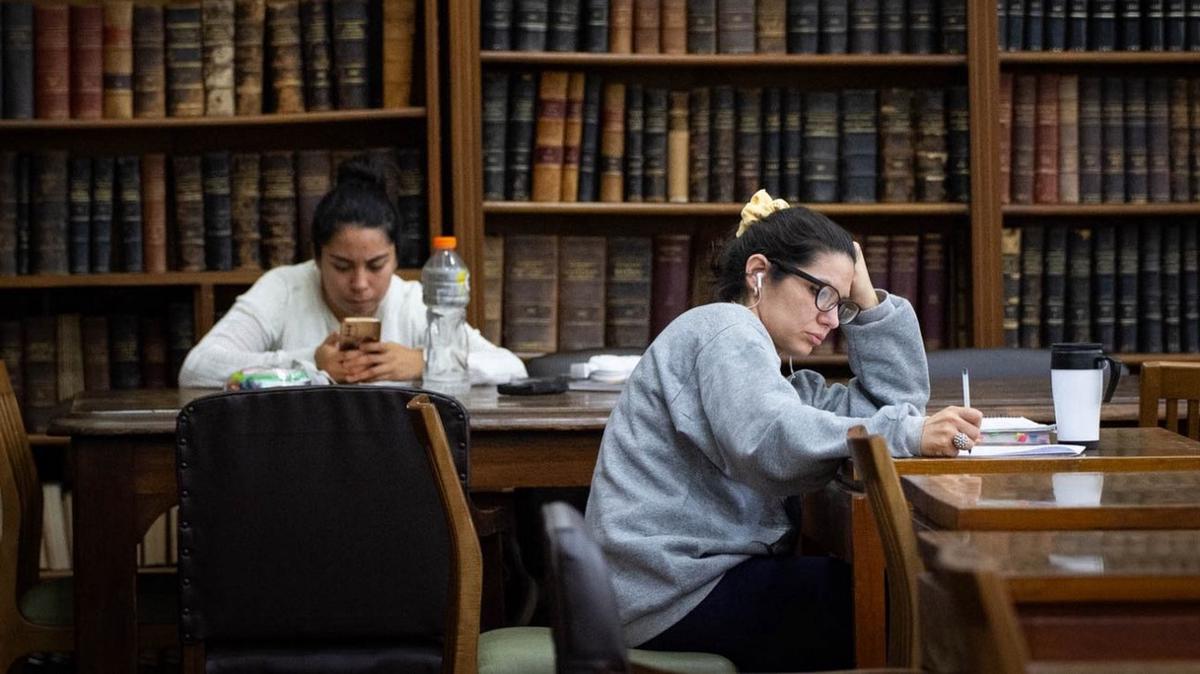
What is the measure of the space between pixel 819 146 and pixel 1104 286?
778 millimetres

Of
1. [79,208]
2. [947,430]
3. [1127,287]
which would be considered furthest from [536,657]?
[1127,287]

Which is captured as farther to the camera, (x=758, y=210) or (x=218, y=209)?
(x=218, y=209)

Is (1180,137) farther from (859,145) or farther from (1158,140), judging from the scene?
(859,145)

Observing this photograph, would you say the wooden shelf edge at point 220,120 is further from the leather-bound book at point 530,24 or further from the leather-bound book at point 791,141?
the leather-bound book at point 791,141

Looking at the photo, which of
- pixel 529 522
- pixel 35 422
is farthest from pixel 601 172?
pixel 35 422

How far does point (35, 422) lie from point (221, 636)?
1916 mm

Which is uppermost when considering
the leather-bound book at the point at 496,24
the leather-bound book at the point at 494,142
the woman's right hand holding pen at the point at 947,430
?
the leather-bound book at the point at 496,24

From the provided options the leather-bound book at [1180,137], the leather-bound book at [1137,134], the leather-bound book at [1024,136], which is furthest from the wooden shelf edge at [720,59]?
the leather-bound book at [1180,137]

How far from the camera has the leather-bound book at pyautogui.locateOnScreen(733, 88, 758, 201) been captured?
3939 millimetres

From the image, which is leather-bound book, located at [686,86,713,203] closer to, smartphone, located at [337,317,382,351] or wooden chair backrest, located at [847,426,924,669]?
smartphone, located at [337,317,382,351]

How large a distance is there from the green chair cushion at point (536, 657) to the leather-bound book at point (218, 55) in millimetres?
2182

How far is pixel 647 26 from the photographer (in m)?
3.91

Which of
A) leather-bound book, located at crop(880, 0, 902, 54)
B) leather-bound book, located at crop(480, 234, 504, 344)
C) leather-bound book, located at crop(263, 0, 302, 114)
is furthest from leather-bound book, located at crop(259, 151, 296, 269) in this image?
leather-bound book, located at crop(880, 0, 902, 54)

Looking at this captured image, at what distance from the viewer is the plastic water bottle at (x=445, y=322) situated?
2.97 m
